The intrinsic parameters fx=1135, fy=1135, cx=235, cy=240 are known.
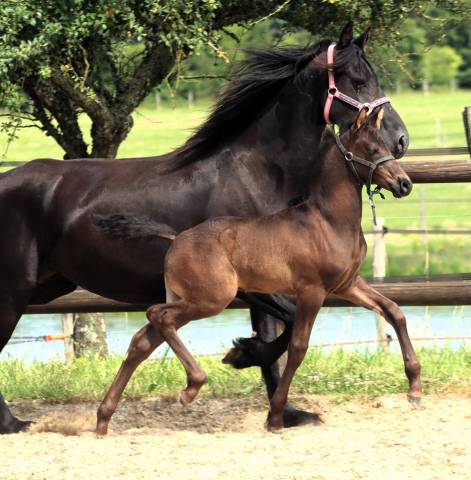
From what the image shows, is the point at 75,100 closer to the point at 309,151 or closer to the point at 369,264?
the point at 309,151

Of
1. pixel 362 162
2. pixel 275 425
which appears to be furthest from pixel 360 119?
pixel 275 425

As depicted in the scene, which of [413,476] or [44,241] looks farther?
[44,241]

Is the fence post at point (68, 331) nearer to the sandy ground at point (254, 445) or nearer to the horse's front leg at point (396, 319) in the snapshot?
the sandy ground at point (254, 445)

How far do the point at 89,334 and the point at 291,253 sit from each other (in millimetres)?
4033

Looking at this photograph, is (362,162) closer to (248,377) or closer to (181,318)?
(181,318)

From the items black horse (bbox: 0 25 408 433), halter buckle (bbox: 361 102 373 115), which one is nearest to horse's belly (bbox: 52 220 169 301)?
black horse (bbox: 0 25 408 433)

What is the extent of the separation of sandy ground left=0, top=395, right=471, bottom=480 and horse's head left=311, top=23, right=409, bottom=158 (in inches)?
52.3

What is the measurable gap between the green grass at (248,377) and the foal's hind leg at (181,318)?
1.23m

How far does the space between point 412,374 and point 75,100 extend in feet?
11.2

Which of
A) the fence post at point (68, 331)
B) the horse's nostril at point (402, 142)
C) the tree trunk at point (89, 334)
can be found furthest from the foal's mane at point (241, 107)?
the fence post at point (68, 331)

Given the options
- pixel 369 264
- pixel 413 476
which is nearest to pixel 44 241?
pixel 413 476

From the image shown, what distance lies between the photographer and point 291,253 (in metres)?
5.30

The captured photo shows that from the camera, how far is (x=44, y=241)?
5.92 m

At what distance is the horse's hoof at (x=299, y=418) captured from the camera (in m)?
5.71
